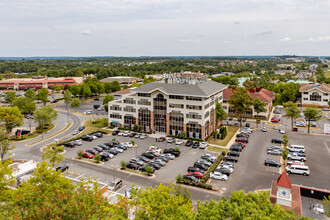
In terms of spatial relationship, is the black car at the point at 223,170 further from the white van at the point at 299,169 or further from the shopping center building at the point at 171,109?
the shopping center building at the point at 171,109

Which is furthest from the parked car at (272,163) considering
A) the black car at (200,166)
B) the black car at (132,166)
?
the black car at (132,166)

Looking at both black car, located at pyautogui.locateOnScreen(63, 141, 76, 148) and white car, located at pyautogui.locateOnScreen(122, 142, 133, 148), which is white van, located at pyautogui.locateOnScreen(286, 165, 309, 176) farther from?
black car, located at pyautogui.locateOnScreen(63, 141, 76, 148)

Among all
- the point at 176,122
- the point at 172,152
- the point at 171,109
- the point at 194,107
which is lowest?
the point at 172,152

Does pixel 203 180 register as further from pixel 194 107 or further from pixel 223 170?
pixel 194 107

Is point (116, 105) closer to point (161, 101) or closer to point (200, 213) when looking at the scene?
point (161, 101)

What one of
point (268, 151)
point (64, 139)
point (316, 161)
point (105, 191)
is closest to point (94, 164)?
point (105, 191)

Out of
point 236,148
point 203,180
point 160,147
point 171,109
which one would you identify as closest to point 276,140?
point 236,148
